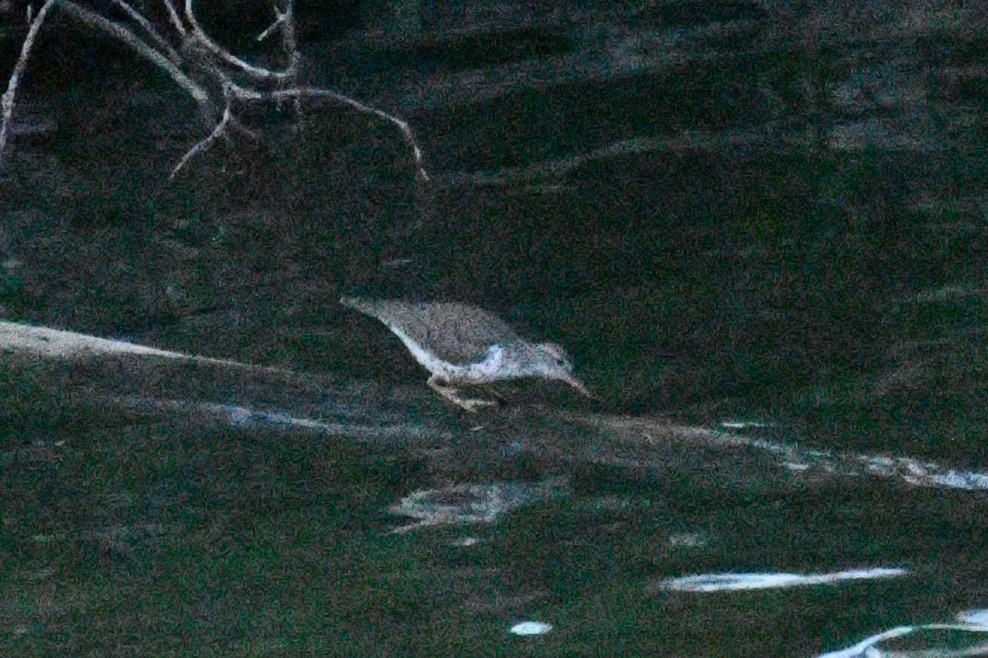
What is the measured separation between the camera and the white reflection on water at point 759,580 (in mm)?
4617

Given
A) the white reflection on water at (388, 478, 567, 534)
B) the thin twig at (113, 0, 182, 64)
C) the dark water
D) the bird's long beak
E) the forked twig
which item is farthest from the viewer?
the thin twig at (113, 0, 182, 64)

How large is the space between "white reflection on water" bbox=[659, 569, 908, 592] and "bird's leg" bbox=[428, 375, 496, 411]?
0.97 m

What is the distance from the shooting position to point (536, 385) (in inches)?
242

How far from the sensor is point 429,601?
188 inches

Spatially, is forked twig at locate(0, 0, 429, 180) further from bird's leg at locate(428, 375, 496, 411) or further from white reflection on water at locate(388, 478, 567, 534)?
white reflection on water at locate(388, 478, 567, 534)

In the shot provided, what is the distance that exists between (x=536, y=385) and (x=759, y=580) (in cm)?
168

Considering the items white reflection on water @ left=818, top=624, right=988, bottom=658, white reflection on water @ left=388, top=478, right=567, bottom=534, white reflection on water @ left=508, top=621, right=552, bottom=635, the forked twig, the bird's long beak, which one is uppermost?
the forked twig

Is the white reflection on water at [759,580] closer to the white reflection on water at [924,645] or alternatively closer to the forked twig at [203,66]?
the white reflection on water at [924,645]

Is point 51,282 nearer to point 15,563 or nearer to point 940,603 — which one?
point 15,563

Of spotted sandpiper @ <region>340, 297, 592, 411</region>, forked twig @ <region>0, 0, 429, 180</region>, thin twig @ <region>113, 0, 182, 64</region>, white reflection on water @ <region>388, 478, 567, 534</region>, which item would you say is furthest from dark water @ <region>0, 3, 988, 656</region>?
thin twig @ <region>113, 0, 182, 64</region>

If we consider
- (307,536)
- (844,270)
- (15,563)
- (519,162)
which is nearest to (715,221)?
(844,270)

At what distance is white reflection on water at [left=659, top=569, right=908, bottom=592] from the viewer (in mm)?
4617

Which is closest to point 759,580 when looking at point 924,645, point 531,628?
point 924,645

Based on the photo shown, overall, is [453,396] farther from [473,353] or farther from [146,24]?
[146,24]
